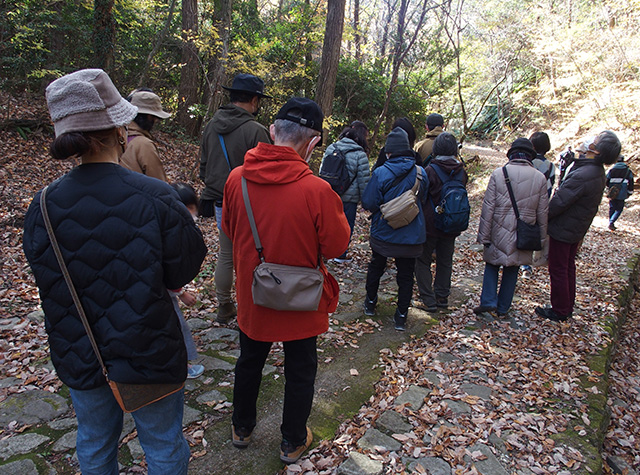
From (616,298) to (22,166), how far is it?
11.5 m

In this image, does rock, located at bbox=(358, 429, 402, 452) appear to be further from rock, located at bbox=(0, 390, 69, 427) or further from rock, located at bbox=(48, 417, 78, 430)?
rock, located at bbox=(0, 390, 69, 427)

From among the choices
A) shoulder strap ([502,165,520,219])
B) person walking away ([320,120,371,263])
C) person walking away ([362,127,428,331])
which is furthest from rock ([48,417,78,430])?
shoulder strap ([502,165,520,219])

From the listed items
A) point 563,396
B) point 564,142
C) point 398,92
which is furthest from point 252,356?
point 564,142

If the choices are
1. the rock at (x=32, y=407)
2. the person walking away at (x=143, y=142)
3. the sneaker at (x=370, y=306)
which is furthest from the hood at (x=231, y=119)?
the rock at (x=32, y=407)

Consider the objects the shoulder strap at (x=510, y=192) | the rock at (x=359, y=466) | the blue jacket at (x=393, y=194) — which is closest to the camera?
the rock at (x=359, y=466)

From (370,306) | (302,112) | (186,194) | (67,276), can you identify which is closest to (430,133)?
(370,306)

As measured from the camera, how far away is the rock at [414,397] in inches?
137

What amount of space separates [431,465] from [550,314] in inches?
137

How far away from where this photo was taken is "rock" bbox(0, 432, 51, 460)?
2.65 meters

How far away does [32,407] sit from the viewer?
10.2ft

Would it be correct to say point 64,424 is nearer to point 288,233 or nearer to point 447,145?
point 288,233

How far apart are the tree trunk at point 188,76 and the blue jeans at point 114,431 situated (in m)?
12.8

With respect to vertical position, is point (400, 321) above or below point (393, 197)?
below

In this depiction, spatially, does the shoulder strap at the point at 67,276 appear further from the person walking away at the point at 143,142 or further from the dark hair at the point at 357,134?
the dark hair at the point at 357,134
